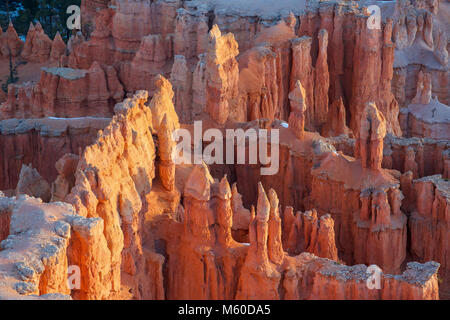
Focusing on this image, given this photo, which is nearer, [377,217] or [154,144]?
[154,144]

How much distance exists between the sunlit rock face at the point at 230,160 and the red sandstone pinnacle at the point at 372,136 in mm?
60

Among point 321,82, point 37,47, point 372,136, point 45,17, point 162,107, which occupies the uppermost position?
point 45,17

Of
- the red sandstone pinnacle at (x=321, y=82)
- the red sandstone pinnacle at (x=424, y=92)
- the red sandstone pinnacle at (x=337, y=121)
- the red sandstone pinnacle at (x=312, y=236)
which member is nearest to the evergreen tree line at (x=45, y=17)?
the red sandstone pinnacle at (x=321, y=82)

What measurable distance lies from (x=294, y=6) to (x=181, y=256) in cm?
2607

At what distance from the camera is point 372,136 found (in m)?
25.2

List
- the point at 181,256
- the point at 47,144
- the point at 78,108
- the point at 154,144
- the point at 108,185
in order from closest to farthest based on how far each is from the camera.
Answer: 1. the point at 108,185
2. the point at 181,256
3. the point at 154,144
4. the point at 47,144
5. the point at 78,108

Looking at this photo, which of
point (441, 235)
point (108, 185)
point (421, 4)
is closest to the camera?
point (108, 185)

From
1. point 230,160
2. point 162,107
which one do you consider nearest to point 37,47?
point 230,160

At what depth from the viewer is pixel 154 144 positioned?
2236 cm

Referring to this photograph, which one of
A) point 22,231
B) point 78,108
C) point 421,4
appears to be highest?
point 421,4

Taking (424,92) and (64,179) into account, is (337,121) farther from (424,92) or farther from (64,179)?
(64,179)

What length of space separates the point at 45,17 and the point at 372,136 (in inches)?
1604

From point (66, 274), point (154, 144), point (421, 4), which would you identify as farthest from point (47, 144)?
point (421, 4)

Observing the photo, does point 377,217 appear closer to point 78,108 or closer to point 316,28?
point 316,28
